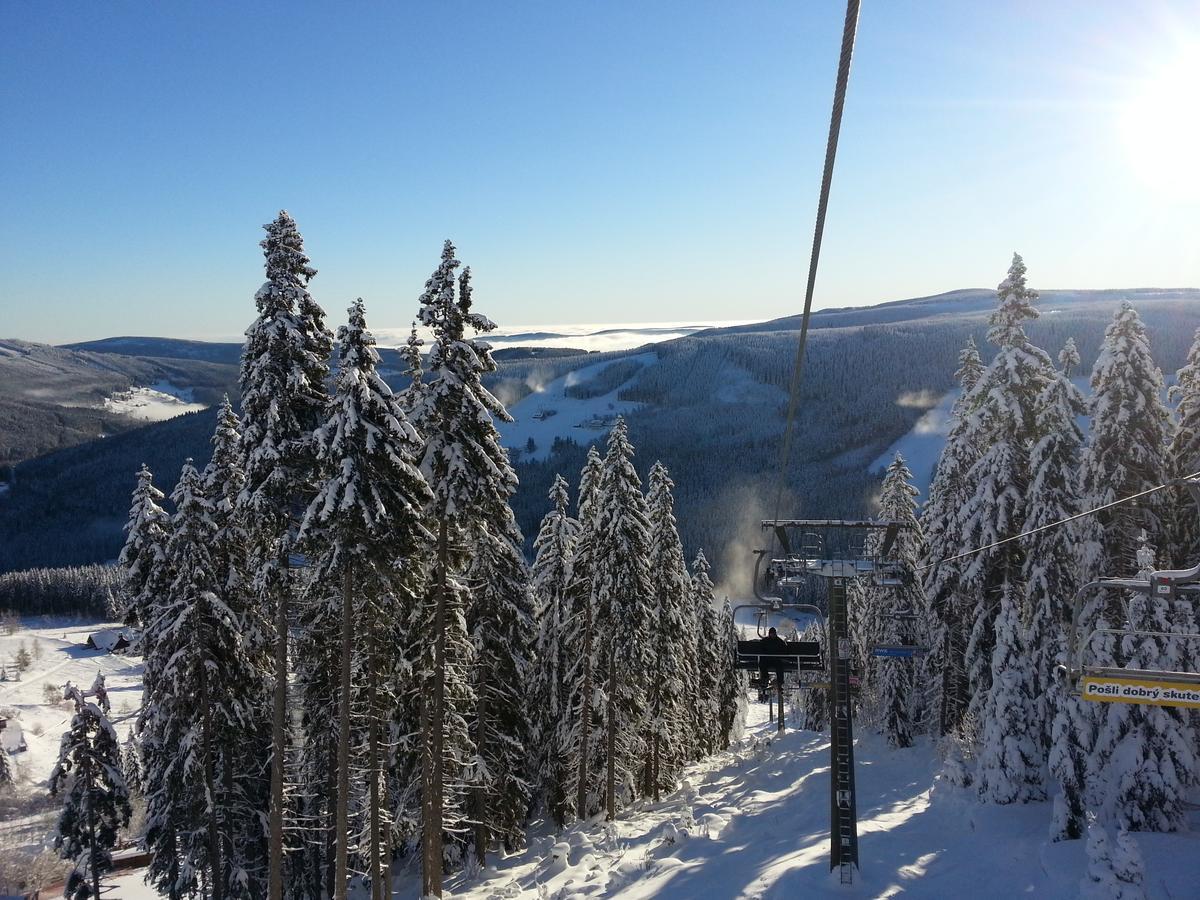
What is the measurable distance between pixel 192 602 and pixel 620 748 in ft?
59.7

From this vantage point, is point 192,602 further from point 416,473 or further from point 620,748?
point 620,748

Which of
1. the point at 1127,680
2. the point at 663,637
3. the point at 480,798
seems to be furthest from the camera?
the point at 663,637

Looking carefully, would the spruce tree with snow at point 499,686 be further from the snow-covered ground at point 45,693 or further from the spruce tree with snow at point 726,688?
the snow-covered ground at point 45,693

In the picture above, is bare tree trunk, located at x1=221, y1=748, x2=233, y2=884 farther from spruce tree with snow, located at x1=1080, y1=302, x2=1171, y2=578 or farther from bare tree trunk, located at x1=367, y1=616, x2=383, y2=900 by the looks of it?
spruce tree with snow, located at x1=1080, y1=302, x2=1171, y2=578

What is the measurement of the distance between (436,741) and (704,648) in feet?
103

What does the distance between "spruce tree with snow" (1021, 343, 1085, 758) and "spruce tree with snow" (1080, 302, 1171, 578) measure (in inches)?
25.0

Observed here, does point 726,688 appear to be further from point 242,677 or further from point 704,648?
point 242,677

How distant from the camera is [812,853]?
1953 centimetres

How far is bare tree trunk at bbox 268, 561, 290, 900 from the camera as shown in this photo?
16.2 meters

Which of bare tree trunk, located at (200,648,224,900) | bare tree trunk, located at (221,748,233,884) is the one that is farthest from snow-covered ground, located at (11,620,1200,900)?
bare tree trunk, located at (221,748,233,884)

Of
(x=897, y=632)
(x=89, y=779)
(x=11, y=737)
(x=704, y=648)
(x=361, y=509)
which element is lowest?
(x=11, y=737)

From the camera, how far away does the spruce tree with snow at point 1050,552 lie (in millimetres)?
22594

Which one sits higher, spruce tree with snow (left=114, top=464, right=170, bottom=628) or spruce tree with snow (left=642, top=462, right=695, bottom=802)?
A: spruce tree with snow (left=114, top=464, right=170, bottom=628)

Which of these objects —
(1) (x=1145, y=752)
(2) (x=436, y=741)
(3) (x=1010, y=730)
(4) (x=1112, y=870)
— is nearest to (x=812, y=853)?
(4) (x=1112, y=870)
